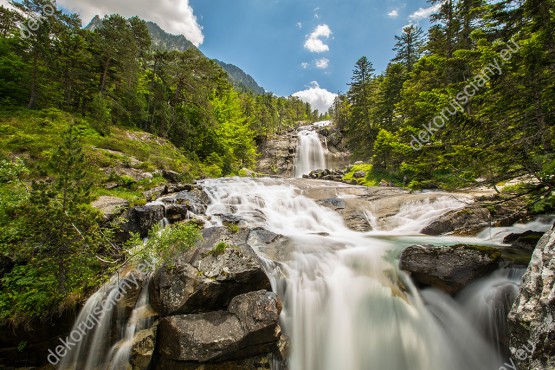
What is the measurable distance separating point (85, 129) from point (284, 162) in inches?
1311

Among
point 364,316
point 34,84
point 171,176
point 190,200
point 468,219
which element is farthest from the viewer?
point 34,84

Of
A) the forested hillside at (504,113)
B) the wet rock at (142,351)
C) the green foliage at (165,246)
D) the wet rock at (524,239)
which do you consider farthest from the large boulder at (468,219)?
the wet rock at (142,351)

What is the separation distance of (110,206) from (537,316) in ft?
37.5

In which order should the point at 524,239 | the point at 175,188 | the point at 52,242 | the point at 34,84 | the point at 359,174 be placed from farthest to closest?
the point at 359,174 < the point at 34,84 < the point at 175,188 < the point at 524,239 < the point at 52,242

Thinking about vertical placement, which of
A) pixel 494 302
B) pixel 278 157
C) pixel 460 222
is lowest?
pixel 494 302

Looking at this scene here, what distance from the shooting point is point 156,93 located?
80.9ft

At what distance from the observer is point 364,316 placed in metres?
6.36

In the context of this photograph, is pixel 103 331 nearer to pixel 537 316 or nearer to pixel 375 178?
pixel 537 316

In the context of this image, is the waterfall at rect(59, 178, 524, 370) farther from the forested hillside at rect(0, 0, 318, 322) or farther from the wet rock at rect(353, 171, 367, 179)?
the wet rock at rect(353, 171, 367, 179)

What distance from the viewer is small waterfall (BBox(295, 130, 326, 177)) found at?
45.9 metres

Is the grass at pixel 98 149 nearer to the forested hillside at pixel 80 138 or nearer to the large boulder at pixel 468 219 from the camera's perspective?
the forested hillside at pixel 80 138

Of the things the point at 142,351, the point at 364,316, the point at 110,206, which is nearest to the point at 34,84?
the point at 110,206

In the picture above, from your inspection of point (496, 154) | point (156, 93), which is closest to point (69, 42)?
point (156, 93)

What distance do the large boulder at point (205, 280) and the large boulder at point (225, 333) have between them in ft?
0.85
